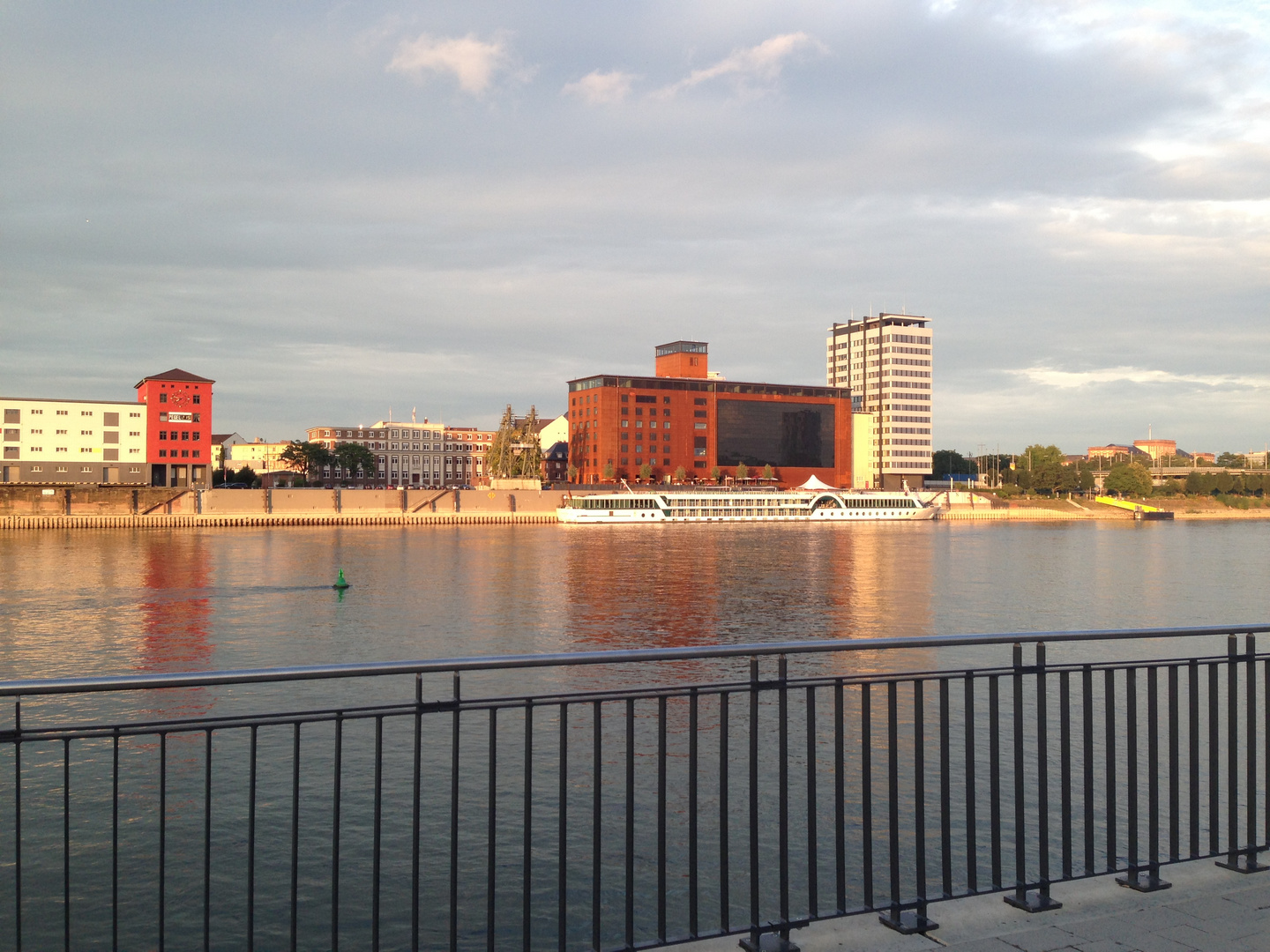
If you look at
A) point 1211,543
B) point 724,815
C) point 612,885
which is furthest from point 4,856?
point 1211,543

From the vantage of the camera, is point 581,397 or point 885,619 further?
point 581,397

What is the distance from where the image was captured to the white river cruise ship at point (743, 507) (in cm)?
11225

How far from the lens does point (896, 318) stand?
17775 cm

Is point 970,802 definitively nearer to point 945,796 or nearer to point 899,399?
point 945,796

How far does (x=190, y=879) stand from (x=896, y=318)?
178508 millimetres

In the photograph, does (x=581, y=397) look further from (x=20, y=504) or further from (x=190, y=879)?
(x=190, y=879)

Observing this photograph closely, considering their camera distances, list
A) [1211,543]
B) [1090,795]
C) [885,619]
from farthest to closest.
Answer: [1211,543] < [885,619] < [1090,795]

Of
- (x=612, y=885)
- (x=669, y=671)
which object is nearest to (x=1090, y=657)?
(x=669, y=671)

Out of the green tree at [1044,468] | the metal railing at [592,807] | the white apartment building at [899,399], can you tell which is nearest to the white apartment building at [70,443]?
the metal railing at [592,807]

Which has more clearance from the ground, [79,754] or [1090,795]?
[1090,795]

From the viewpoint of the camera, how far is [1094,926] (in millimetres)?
4789

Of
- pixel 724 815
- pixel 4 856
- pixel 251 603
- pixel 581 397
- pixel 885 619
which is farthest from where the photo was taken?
pixel 581 397

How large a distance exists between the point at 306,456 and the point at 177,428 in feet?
129

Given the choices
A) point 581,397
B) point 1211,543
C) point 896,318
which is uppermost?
point 896,318
